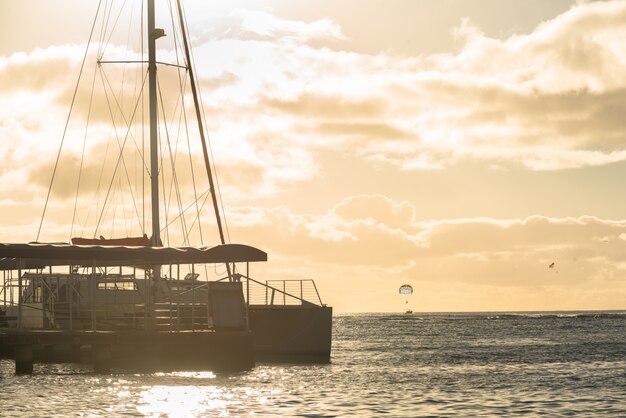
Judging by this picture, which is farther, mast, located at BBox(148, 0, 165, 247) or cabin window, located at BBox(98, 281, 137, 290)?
mast, located at BBox(148, 0, 165, 247)

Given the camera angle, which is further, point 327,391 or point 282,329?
point 282,329

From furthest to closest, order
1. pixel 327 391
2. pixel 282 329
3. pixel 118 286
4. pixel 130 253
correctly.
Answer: pixel 282 329
pixel 118 286
pixel 130 253
pixel 327 391

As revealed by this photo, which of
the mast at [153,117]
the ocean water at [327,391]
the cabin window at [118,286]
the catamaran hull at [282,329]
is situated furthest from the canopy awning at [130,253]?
the catamaran hull at [282,329]

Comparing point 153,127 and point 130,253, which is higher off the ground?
point 153,127

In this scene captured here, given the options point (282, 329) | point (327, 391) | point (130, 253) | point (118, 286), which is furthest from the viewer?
point (282, 329)

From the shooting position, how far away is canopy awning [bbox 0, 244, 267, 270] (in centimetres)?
4594

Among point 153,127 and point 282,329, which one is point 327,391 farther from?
point 153,127

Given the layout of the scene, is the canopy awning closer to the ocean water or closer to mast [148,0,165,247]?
the ocean water

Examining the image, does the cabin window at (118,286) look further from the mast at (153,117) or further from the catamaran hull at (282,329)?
the catamaran hull at (282,329)

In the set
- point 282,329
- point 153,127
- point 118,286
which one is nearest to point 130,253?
point 118,286

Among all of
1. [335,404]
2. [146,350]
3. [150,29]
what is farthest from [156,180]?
[335,404]

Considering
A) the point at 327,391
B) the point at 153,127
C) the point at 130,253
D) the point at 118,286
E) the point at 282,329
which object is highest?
the point at 153,127

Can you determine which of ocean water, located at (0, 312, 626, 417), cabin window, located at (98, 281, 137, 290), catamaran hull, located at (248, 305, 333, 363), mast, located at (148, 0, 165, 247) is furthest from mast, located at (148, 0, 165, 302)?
ocean water, located at (0, 312, 626, 417)

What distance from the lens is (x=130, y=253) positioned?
1869 inches
